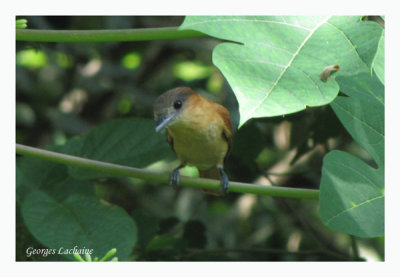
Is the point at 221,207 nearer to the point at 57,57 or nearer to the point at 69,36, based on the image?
the point at 57,57

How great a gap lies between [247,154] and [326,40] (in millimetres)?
1268

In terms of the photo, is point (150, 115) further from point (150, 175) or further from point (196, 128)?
point (150, 175)

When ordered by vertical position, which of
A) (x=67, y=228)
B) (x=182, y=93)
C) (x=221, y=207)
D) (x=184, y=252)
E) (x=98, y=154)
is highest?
(x=182, y=93)

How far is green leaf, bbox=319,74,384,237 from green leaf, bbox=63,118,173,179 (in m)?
0.99

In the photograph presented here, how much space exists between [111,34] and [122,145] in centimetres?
80

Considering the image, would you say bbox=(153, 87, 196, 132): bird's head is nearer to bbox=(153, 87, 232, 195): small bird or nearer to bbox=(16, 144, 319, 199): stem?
bbox=(153, 87, 232, 195): small bird

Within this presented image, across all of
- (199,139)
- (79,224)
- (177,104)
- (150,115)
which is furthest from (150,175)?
(150,115)

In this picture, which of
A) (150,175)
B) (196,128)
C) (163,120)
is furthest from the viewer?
(196,128)

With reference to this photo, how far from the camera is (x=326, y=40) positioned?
5.33 feet

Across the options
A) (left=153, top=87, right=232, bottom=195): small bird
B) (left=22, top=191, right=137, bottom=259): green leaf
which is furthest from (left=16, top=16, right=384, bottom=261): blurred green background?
(left=22, top=191, right=137, bottom=259): green leaf

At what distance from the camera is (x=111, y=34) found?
1724 mm

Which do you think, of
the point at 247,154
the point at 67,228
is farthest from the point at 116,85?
the point at 67,228

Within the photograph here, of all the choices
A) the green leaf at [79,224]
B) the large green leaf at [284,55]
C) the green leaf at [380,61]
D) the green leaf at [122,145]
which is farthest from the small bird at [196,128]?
the green leaf at [380,61]

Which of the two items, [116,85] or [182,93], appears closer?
[182,93]
